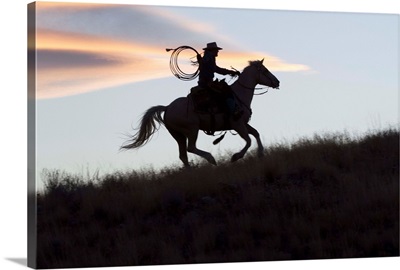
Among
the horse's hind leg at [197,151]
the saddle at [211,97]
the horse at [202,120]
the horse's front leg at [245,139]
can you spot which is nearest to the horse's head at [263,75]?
the horse at [202,120]

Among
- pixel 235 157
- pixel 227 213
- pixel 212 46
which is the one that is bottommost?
pixel 227 213

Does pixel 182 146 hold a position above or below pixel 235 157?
above

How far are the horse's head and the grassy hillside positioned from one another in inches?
38.4

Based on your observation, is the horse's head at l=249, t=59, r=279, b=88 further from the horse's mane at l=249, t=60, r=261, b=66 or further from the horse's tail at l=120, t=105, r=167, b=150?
the horse's tail at l=120, t=105, r=167, b=150

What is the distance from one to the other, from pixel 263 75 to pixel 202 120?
4.27 ft

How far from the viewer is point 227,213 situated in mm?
17625

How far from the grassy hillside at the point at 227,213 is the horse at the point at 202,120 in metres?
0.34

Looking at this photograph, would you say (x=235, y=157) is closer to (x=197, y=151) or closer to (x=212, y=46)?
(x=197, y=151)

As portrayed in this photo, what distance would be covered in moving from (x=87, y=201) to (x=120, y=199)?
1.54ft

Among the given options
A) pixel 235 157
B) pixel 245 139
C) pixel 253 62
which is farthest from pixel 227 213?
pixel 253 62

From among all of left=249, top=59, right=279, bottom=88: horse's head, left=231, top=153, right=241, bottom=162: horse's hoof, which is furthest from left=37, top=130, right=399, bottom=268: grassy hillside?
left=249, top=59, right=279, bottom=88: horse's head

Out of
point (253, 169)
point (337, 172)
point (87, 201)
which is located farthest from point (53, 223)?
point (337, 172)

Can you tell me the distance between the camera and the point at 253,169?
18297 mm

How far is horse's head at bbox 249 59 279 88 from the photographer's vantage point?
18273 millimetres
